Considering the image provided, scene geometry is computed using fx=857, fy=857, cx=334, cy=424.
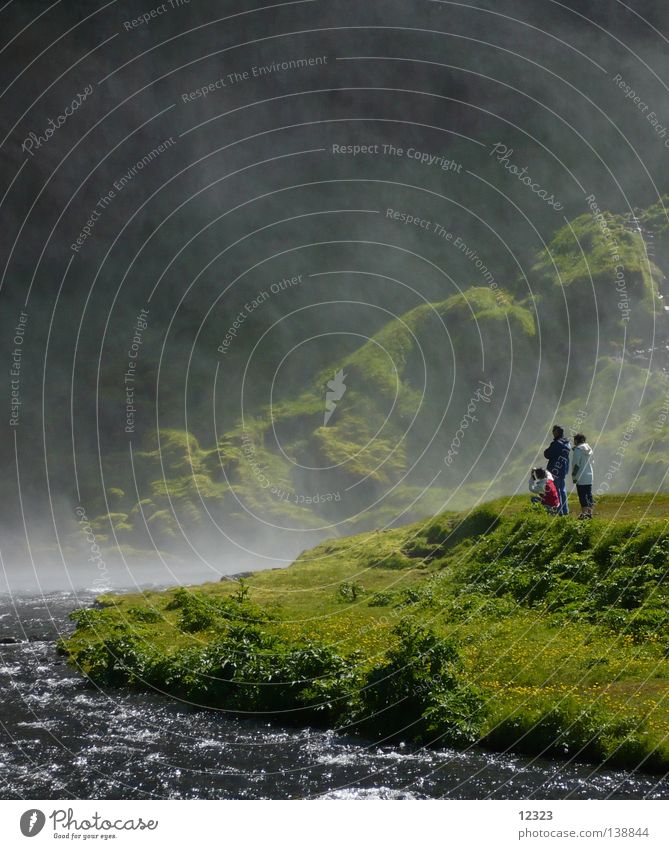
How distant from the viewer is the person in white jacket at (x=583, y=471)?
109 feet

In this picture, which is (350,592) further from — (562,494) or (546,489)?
(562,494)

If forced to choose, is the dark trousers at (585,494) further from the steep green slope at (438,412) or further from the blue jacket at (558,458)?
the steep green slope at (438,412)

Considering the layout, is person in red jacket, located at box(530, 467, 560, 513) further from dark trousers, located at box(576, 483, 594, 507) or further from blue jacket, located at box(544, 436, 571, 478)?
dark trousers, located at box(576, 483, 594, 507)

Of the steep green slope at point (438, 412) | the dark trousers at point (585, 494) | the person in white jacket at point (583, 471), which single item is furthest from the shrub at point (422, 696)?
the steep green slope at point (438, 412)

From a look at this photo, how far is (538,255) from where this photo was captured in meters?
112

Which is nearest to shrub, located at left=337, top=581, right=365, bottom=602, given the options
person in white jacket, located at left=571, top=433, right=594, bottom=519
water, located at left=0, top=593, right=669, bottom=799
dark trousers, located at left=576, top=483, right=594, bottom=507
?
person in white jacket, located at left=571, top=433, right=594, bottom=519

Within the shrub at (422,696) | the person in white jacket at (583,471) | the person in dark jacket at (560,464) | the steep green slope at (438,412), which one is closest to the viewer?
the shrub at (422,696)

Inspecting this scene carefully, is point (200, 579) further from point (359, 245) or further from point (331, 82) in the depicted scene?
point (331, 82)

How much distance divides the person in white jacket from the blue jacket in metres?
1.13

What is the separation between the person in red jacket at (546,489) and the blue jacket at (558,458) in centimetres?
60

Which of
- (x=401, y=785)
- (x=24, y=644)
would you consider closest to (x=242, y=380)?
(x=24, y=644)

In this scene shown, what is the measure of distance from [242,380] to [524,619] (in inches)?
4029

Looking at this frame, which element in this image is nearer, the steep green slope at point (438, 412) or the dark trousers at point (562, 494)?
the dark trousers at point (562, 494)

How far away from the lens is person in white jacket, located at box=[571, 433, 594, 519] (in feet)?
109
